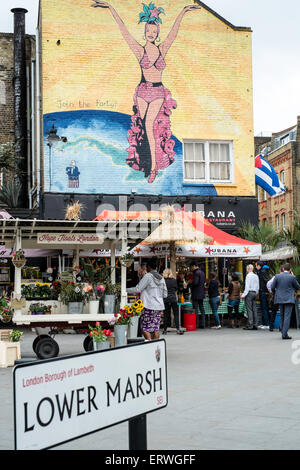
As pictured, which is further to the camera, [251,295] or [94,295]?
[251,295]

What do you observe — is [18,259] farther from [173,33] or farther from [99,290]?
[173,33]

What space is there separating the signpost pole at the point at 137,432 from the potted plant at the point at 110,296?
896 cm

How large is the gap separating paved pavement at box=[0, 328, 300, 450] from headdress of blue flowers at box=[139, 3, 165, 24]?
14.1 meters

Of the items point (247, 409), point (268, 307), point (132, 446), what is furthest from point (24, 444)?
point (268, 307)

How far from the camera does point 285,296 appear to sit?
16.6m

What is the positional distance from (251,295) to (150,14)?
1128 cm

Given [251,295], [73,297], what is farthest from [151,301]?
[251,295]

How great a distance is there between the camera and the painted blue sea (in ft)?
77.5

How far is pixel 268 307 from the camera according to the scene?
20.3 metres

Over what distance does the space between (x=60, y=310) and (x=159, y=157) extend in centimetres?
1206

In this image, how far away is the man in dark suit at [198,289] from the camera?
20250mm

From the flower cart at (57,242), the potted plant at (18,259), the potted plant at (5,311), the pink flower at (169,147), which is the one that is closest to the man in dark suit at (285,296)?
the flower cart at (57,242)

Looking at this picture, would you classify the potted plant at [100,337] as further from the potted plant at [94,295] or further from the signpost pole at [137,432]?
the signpost pole at [137,432]

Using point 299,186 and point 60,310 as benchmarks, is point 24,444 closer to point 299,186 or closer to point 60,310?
point 60,310
